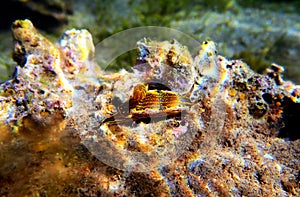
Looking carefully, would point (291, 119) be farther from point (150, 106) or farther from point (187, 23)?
point (187, 23)

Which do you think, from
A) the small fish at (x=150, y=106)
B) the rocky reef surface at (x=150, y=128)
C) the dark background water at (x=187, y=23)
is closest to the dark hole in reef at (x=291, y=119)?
the rocky reef surface at (x=150, y=128)

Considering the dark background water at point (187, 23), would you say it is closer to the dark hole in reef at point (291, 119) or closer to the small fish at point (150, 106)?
the dark hole in reef at point (291, 119)

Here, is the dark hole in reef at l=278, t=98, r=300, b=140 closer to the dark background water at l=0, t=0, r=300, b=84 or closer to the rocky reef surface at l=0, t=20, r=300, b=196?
the rocky reef surface at l=0, t=20, r=300, b=196

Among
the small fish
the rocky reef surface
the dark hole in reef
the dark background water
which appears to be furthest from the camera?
the dark background water

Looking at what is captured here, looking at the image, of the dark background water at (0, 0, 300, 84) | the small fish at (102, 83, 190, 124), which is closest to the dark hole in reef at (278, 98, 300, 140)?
the small fish at (102, 83, 190, 124)

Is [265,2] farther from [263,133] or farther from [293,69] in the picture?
[263,133]

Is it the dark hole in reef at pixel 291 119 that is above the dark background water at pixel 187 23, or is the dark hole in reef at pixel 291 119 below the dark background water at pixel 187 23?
below

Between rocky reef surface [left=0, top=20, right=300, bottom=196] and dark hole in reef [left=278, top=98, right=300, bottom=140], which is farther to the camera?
dark hole in reef [left=278, top=98, right=300, bottom=140]

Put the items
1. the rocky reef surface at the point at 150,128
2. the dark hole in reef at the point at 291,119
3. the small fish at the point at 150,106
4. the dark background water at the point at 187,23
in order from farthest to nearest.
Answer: the dark background water at the point at 187,23, the dark hole in reef at the point at 291,119, the small fish at the point at 150,106, the rocky reef surface at the point at 150,128
